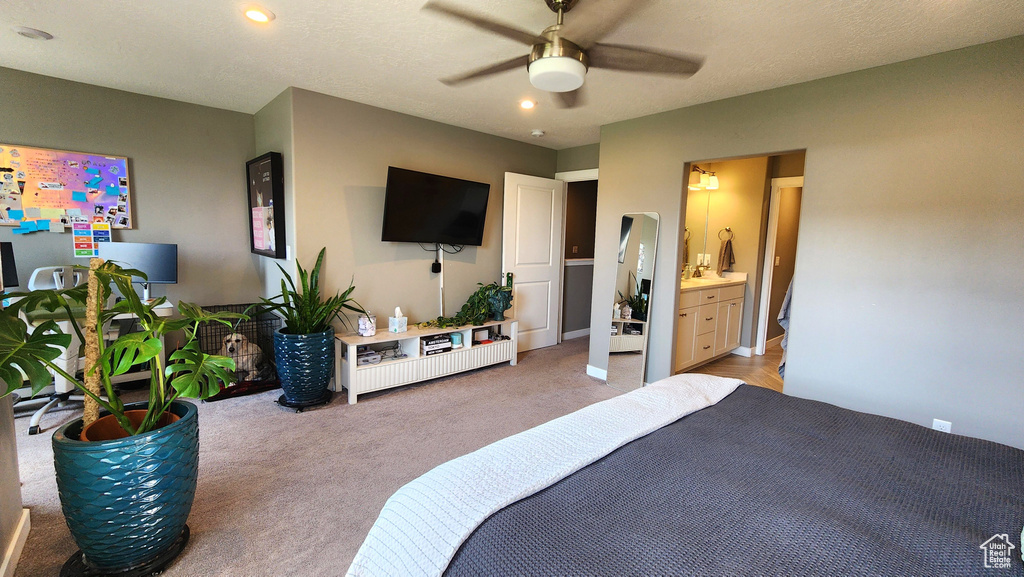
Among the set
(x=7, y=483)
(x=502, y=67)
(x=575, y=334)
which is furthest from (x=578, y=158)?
(x=7, y=483)

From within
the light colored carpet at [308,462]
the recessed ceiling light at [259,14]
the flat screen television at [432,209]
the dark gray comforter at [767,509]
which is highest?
the recessed ceiling light at [259,14]

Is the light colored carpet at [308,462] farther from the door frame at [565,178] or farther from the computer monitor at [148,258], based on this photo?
the door frame at [565,178]

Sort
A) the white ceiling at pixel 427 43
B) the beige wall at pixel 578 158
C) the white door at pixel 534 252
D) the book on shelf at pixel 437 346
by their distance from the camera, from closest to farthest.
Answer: the white ceiling at pixel 427 43 < the book on shelf at pixel 437 346 < the white door at pixel 534 252 < the beige wall at pixel 578 158

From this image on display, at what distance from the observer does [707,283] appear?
430 centimetres

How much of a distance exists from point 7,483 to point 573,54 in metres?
2.79

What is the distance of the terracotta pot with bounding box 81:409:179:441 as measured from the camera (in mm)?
1584

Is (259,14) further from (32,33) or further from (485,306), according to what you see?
(485,306)

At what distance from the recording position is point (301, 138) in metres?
3.21

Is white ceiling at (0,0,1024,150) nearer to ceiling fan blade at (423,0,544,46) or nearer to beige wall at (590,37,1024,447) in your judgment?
beige wall at (590,37,1024,447)

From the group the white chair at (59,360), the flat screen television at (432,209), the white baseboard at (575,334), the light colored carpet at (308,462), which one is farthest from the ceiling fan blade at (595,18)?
the white baseboard at (575,334)

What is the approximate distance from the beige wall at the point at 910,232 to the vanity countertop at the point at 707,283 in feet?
3.69

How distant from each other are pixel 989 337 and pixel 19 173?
6.23 m

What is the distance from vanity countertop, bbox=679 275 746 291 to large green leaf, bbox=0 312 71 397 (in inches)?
152

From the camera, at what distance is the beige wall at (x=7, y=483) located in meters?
1.56
